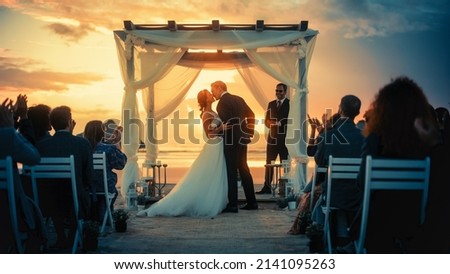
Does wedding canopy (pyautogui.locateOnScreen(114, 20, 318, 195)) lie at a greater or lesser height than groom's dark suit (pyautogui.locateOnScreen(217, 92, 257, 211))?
greater

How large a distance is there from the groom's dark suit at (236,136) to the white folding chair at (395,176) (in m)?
4.55

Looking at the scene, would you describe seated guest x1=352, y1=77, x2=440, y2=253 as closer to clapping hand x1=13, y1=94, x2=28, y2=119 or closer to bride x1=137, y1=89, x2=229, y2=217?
clapping hand x1=13, y1=94, x2=28, y2=119

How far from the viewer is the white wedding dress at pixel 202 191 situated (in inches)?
323

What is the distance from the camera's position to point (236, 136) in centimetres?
869

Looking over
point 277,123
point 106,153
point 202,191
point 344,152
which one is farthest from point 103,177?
point 277,123

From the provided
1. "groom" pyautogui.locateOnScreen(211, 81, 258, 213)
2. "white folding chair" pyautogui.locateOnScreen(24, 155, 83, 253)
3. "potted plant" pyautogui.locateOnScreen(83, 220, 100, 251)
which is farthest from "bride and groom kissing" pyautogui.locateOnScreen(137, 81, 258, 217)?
"white folding chair" pyautogui.locateOnScreen(24, 155, 83, 253)

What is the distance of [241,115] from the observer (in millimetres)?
8719

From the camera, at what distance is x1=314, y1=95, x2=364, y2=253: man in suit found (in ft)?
17.1

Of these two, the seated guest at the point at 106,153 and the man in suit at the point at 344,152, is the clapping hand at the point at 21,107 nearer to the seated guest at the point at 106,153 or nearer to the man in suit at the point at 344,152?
the seated guest at the point at 106,153

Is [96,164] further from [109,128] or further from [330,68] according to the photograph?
[330,68]

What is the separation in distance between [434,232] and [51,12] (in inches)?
242

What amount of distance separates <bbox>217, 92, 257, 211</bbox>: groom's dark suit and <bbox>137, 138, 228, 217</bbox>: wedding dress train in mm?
93

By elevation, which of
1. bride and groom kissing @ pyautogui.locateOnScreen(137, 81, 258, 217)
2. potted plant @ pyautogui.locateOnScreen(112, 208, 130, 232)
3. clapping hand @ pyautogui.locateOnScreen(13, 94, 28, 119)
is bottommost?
potted plant @ pyautogui.locateOnScreen(112, 208, 130, 232)

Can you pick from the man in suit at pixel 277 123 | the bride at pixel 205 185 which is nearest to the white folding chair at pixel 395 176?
the bride at pixel 205 185
